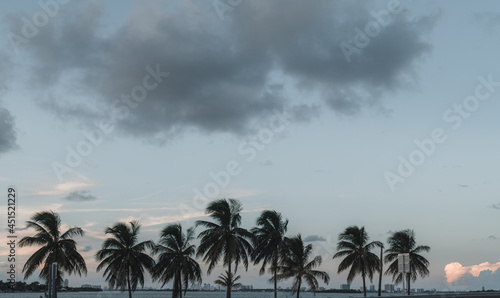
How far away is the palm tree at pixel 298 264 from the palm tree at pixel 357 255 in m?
13.8

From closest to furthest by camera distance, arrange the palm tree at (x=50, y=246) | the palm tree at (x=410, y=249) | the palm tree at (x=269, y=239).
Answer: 1. the palm tree at (x=50, y=246)
2. the palm tree at (x=269, y=239)
3. the palm tree at (x=410, y=249)

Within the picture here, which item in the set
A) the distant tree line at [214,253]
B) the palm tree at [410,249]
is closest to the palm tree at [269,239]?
the distant tree line at [214,253]

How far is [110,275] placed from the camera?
59.5m

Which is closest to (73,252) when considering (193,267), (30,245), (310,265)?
(30,245)

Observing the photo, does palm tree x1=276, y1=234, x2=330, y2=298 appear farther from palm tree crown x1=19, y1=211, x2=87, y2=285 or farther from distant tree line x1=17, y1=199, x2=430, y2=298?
palm tree crown x1=19, y1=211, x2=87, y2=285

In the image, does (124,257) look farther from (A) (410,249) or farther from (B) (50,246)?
(A) (410,249)

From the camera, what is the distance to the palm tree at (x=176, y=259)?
58531mm

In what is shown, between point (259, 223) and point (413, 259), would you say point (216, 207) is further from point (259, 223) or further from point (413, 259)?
point (413, 259)

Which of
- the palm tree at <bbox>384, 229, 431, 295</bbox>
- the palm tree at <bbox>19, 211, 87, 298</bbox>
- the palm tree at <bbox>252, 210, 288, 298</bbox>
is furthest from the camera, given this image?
the palm tree at <bbox>384, 229, 431, 295</bbox>

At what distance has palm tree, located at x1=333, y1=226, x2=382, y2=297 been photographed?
72.2 metres

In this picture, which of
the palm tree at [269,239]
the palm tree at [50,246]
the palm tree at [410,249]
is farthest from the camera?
the palm tree at [410,249]

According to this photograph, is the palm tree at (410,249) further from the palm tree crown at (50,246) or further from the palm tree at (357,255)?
the palm tree crown at (50,246)

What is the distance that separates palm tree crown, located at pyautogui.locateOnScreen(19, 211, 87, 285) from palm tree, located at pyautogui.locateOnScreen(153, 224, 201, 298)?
37.1 ft

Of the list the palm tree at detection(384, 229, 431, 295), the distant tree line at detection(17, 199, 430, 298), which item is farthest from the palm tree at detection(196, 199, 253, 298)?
the palm tree at detection(384, 229, 431, 295)
